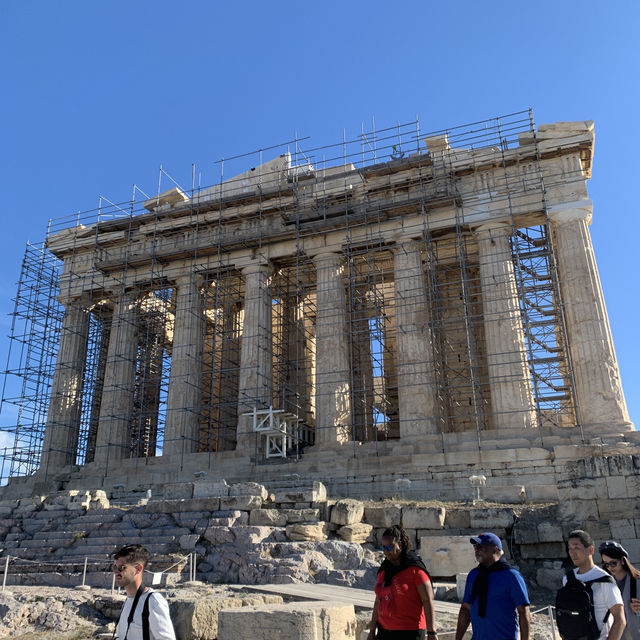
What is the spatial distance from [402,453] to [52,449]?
49.3ft

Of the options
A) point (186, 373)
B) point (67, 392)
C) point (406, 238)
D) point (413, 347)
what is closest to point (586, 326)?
point (413, 347)

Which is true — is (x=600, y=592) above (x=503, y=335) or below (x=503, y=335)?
below

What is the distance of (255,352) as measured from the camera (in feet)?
88.7

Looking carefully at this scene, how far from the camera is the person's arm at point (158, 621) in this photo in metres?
4.37

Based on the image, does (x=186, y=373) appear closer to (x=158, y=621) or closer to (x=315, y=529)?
(x=315, y=529)

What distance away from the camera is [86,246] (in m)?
31.9

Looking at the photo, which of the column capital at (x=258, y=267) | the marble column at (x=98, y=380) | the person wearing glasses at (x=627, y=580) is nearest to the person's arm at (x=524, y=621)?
the person wearing glasses at (x=627, y=580)

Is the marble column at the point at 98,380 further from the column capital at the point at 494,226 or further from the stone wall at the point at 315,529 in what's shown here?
the column capital at the point at 494,226

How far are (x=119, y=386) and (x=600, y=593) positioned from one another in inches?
1024

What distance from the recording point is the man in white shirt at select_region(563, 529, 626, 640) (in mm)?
4992

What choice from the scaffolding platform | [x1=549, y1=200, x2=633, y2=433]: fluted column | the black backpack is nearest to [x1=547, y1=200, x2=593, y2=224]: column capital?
[x1=549, y1=200, x2=633, y2=433]: fluted column

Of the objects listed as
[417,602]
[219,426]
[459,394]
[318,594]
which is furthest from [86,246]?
[417,602]

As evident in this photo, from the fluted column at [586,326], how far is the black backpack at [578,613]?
673 inches

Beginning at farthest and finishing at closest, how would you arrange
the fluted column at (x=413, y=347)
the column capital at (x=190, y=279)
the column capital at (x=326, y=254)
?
the column capital at (x=190, y=279)
the column capital at (x=326, y=254)
the fluted column at (x=413, y=347)
